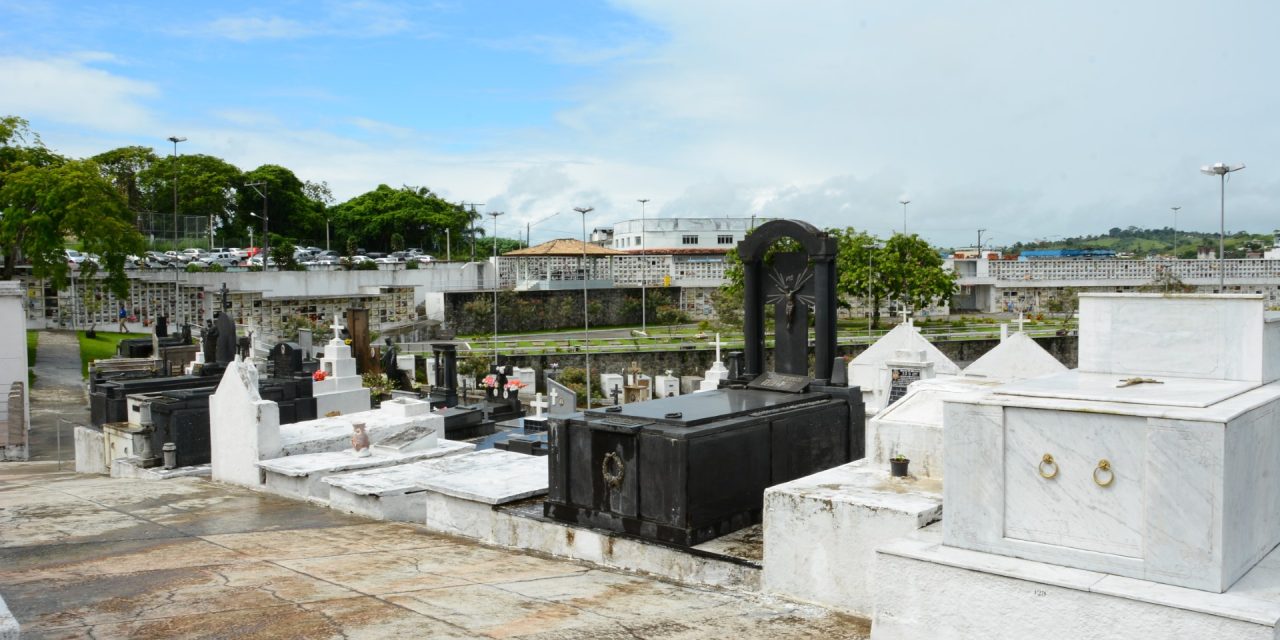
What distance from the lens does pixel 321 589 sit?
658 centimetres

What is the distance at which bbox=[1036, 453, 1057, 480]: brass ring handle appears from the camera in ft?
17.7

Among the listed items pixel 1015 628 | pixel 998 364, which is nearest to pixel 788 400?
pixel 1015 628

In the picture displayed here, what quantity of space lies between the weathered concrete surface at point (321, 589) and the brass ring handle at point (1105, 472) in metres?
1.69

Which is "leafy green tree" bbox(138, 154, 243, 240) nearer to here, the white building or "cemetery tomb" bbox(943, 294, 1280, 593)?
the white building

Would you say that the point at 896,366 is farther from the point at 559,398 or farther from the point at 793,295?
the point at 793,295

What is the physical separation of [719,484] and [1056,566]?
2888mm

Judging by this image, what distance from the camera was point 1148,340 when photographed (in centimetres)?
620

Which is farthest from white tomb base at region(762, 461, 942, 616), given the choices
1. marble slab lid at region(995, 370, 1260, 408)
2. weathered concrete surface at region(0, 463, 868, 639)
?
marble slab lid at region(995, 370, 1260, 408)

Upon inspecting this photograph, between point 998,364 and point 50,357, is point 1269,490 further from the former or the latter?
point 50,357

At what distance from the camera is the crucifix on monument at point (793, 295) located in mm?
9945

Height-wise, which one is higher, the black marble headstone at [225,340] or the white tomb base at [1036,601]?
the black marble headstone at [225,340]

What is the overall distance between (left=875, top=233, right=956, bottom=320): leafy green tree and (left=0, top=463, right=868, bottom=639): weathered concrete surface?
40831mm

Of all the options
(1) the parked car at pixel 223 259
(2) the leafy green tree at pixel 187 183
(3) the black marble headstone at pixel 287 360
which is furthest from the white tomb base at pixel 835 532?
(2) the leafy green tree at pixel 187 183

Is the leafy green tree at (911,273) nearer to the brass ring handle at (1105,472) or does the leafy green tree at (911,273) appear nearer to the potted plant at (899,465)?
the potted plant at (899,465)
